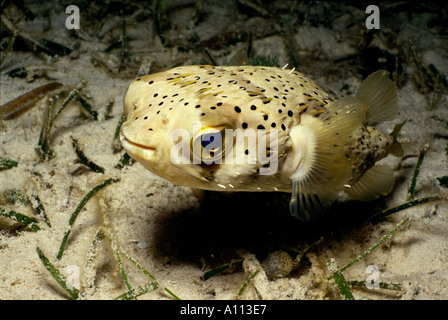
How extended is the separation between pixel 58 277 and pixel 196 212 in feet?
3.23

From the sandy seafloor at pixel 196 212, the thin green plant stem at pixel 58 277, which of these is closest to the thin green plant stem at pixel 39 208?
the sandy seafloor at pixel 196 212

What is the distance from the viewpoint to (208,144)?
1.55 meters

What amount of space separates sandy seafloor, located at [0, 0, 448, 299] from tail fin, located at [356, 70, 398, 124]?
75cm

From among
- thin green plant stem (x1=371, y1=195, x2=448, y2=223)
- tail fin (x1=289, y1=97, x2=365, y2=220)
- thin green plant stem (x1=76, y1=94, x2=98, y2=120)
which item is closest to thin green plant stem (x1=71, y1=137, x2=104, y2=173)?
thin green plant stem (x1=76, y1=94, x2=98, y2=120)

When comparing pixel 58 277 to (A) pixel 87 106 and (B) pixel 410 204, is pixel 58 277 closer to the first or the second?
(A) pixel 87 106

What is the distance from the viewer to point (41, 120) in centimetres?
302

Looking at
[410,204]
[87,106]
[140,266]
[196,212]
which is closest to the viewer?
[140,266]

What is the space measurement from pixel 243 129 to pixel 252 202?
1.17 m

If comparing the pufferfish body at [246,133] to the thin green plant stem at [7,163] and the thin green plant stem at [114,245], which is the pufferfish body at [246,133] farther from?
the thin green plant stem at [7,163]

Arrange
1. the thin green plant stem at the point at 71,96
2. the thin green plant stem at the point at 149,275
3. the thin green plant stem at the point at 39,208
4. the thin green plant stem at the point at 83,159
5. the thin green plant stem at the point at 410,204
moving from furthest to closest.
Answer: the thin green plant stem at the point at 71,96, the thin green plant stem at the point at 83,159, the thin green plant stem at the point at 410,204, the thin green plant stem at the point at 39,208, the thin green plant stem at the point at 149,275

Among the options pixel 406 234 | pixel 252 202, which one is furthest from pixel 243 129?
pixel 406 234

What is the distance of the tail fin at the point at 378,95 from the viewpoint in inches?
87.2

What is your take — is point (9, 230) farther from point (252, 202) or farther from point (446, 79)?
point (446, 79)

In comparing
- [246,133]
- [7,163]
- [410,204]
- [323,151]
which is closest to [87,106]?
[7,163]
